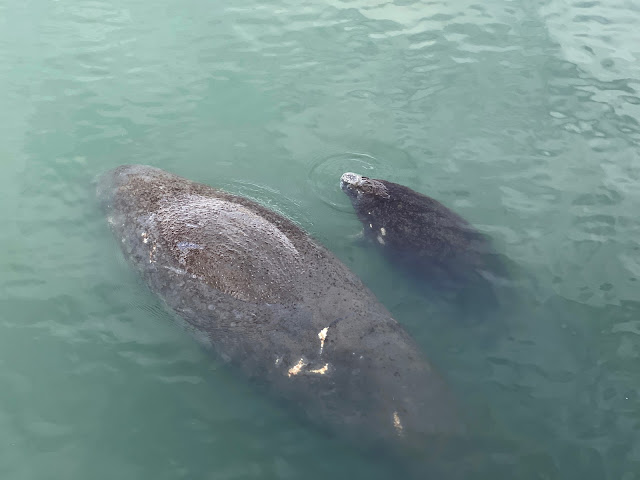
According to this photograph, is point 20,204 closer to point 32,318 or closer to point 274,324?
point 32,318

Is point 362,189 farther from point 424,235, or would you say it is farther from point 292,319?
point 292,319

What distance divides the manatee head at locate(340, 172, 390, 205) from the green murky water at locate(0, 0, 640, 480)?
1.06 ft

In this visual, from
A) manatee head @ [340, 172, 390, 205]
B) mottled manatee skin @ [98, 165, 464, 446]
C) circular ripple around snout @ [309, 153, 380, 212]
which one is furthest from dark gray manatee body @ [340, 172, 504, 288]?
mottled manatee skin @ [98, 165, 464, 446]

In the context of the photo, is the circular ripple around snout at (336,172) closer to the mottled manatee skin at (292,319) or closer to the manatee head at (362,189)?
the manatee head at (362,189)

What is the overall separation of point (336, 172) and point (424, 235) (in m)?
2.46

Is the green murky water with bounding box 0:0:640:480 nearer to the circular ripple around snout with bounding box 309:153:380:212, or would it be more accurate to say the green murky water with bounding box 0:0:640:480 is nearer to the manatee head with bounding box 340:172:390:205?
the circular ripple around snout with bounding box 309:153:380:212

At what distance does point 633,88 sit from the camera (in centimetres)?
1141

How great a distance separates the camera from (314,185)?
927 centimetres

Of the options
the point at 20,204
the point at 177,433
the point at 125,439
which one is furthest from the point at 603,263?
the point at 20,204

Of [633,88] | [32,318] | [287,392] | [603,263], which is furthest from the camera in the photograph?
[633,88]

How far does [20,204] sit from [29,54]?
5561 mm

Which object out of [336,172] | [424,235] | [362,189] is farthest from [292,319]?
[336,172]

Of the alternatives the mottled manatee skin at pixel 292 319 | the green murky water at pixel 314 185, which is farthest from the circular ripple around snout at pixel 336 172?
the mottled manatee skin at pixel 292 319

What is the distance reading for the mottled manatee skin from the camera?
5723 mm
